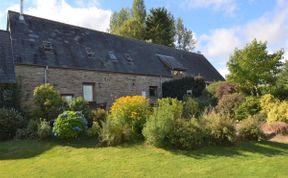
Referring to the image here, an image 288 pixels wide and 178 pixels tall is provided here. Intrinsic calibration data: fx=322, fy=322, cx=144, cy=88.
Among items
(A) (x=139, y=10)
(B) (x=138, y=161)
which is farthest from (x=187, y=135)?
(A) (x=139, y=10)

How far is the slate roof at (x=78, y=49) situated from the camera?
18828 mm

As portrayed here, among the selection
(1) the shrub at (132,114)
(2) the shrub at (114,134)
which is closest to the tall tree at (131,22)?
(1) the shrub at (132,114)

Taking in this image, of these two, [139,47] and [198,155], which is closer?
[198,155]

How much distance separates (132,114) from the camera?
11406 millimetres

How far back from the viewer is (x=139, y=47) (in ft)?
91.2

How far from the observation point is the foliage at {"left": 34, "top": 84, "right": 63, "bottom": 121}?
14.8 m

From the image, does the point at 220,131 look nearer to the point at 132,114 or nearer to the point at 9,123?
the point at 132,114

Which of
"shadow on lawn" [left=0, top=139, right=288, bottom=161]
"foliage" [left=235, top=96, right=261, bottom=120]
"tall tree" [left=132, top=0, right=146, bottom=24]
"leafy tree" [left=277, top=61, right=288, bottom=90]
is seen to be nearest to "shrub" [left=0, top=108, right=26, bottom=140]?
"shadow on lawn" [left=0, top=139, right=288, bottom=161]

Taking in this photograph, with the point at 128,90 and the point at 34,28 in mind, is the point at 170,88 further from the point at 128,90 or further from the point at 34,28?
the point at 34,28

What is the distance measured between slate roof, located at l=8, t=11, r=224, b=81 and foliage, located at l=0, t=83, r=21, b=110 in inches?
67.0

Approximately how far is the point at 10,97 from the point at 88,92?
5.38 metres

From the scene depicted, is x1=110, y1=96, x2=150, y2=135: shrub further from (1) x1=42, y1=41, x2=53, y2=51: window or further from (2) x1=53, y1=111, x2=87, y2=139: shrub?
(1) x1=42, y1=41, x2=53, y2=51: window

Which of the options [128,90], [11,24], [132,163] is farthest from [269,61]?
[11,24]

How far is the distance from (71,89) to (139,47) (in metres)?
9.88
